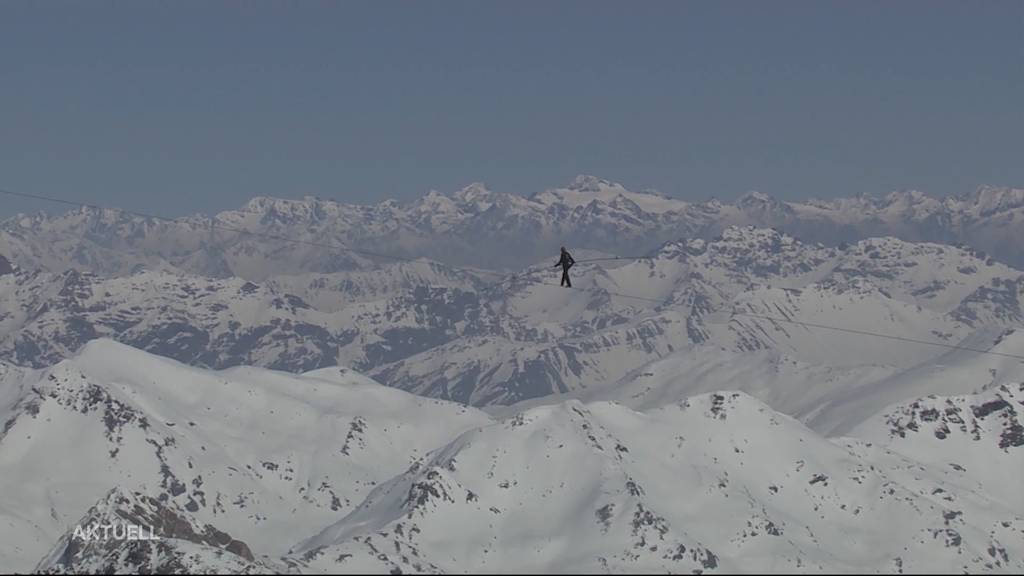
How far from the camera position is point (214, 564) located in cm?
19962

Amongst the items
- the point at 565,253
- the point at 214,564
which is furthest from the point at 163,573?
the point at 565,253

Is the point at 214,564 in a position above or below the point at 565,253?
below

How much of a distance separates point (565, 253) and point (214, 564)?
56541 mm

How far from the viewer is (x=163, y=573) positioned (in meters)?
197

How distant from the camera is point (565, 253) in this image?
194m

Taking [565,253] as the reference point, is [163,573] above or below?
below

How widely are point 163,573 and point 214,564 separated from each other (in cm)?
630

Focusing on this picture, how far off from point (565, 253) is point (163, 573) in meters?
60.9

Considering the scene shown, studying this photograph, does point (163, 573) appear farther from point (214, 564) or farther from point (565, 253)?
point (565, 253)
